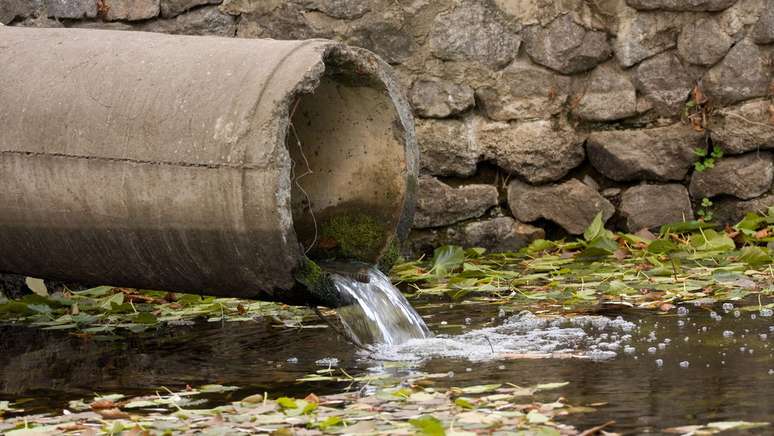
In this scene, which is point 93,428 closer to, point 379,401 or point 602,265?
point 379,401

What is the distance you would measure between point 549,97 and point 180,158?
2.79 metres

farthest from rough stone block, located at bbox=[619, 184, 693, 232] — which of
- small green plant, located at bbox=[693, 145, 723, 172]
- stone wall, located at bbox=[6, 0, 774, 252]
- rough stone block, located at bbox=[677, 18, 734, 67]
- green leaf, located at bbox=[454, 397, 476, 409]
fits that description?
green leaf, located at bbox=[454, 397, 476, 409]

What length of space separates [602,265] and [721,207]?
914 mm

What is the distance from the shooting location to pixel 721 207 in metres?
6.30

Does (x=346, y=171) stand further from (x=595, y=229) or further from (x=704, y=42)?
(x=704, y=42)

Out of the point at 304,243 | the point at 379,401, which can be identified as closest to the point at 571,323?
the point at 304,243

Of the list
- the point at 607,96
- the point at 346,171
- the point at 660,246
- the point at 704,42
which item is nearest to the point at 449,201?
the point at 607,96

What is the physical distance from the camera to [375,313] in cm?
432

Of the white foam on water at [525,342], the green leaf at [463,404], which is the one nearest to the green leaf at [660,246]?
the white foam on water at [525,342]

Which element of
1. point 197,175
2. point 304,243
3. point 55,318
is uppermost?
point 197,175

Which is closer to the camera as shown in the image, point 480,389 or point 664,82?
point 480,389

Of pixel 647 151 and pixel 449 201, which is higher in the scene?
pixel 647 151

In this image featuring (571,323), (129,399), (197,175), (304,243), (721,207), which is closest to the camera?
(129,399)

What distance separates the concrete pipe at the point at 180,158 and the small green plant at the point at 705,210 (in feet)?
6.88
